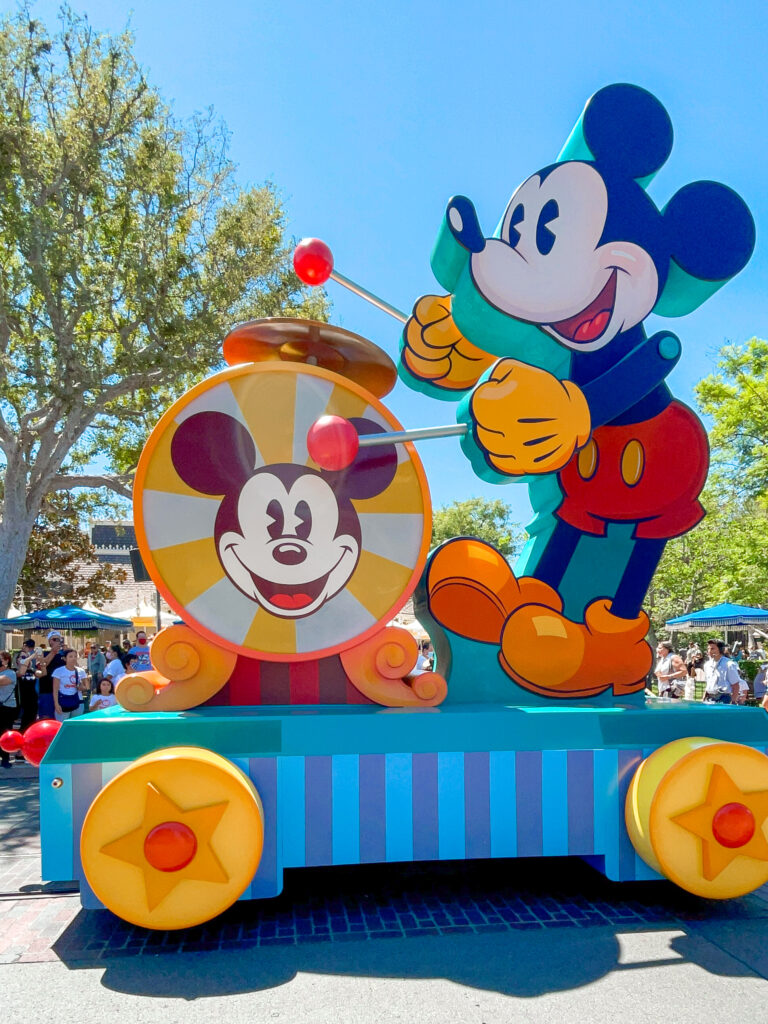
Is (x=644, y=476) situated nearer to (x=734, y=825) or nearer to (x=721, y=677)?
(x=734, y=825)

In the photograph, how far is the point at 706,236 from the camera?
16.6 ft

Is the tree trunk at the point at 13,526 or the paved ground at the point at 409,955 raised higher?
the tree trunk at the point at 13,526

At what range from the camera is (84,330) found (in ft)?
47.8

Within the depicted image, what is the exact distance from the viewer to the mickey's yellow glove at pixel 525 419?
4.53 meters

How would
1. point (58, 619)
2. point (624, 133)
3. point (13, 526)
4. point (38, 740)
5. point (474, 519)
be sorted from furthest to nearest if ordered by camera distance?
1. point (474, 519)
2. point (58, 619)
3. point (13, 526)
4. point (624, 133)
5. point (38, 740)

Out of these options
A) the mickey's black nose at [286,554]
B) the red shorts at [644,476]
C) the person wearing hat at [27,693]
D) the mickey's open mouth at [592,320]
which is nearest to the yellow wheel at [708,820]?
the red shorts at [644,476]

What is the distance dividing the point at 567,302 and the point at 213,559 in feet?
8.97

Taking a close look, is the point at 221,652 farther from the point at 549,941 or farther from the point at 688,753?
the point at 688,753

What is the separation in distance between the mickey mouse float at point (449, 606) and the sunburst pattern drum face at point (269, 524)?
14mm

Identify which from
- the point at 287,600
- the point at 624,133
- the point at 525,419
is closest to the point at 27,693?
the point at 287,600

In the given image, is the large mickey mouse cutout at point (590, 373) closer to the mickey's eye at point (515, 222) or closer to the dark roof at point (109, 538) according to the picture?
the mickey's eye at point (515, 222)

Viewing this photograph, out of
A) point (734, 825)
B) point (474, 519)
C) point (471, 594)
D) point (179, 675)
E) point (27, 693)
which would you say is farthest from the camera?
point (474, 519)

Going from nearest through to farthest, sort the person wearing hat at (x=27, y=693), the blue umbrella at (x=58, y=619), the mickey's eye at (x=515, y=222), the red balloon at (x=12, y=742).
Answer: the red balloon at (x=12, y=742) → the mickey's eye at (x=515, y=222) → the person wearing hat at (x=27, y=693) → the blue umbrella at (x=58, y=619)

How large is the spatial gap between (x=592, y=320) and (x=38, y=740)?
4202 millimetres
